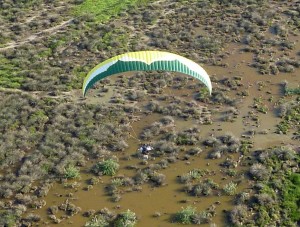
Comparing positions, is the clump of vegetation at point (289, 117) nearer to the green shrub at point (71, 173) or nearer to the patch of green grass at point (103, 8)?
the green shrub at point (71, 173)

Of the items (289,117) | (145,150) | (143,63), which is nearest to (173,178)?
(145,150)

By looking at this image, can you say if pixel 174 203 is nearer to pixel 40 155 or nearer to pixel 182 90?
pixel 40 155

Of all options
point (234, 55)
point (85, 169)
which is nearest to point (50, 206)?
point (85, 169)

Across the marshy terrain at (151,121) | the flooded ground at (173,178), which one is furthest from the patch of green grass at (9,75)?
the flooded ground at (173,178)

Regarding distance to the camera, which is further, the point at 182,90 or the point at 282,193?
the point at 182,90

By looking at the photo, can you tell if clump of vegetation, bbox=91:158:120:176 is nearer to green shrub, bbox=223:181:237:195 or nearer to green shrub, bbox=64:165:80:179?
green shrub, bbox=64:165:80:179
